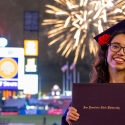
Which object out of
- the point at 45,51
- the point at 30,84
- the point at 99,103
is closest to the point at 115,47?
the point at 99,103

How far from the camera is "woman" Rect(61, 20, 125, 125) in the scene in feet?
3.07

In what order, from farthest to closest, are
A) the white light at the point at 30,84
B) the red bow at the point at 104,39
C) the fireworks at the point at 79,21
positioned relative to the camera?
the fireworks at the point at 79,21 < the white light at the point at 30,84 < the red bow at the point at 104,39

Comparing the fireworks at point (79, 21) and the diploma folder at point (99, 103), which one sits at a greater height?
the fireworks at point (79, 21)

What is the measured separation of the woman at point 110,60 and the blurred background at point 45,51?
2.61m

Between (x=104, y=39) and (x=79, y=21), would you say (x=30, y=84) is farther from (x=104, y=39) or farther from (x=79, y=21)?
(x=104, y=39)

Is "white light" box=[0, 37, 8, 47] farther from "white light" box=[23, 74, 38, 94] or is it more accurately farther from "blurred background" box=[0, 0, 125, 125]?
"white light" box=[23, 74, 38, 94]

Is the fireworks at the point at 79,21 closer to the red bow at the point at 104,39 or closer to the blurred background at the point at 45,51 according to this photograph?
the blurred background at the point at 45,51

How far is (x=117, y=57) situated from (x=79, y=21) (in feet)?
9.42

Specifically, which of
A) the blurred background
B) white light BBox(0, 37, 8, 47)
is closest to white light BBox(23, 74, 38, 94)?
the blurred background

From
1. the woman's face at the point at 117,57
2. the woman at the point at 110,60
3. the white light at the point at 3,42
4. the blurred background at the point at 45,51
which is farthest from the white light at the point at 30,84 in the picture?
the woman's face at the point at 117,57

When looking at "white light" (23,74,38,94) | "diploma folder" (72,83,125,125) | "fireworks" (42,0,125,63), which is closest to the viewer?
"diploma folder" (72,83,125,125)

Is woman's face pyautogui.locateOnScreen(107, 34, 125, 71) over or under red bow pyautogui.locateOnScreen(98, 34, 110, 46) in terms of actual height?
under

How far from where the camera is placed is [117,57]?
36.9 inches

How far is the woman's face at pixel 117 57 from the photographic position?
94 cm
